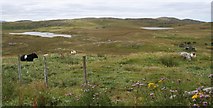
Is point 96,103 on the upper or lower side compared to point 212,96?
lower

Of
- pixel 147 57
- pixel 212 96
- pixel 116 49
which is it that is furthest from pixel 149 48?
pixel 212 96

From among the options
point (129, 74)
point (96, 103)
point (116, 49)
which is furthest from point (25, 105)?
point (116, 49)

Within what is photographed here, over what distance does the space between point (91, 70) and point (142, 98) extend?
13.7 m

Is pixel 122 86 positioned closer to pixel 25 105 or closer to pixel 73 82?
pixel 73 82

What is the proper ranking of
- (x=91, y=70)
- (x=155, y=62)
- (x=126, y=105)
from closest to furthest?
(x=126, y=105), (x=91, y=70), (x=155, y=62)

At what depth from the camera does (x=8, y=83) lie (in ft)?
38.4

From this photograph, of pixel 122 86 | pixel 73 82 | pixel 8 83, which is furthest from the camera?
pixel 73 82

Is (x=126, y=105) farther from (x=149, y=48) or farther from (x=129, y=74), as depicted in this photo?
(x=149, y=48)

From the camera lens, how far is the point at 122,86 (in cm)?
1614

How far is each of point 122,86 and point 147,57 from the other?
1314 centimetres

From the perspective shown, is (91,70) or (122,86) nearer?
(122,86)

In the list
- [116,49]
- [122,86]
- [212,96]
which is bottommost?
[116,49]

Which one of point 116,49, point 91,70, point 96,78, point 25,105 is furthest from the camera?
point 116,49

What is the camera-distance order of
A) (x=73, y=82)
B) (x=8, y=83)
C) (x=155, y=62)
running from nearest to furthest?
(x=8, y=83) < (x=73, y=82) < (x=155, y=62)
